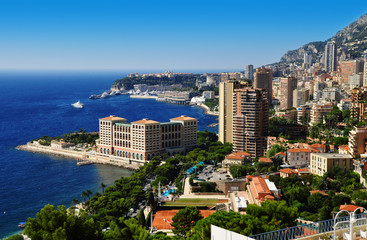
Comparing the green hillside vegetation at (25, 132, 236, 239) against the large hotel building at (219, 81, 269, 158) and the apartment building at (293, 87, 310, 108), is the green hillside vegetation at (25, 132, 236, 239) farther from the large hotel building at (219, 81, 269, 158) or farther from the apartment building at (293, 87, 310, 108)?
the apartment building at (293, 87, 310, 108)

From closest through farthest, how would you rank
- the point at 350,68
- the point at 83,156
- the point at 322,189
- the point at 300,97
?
the point at 322,189 < the point at 83,156 < the point at 300,97 < the point at 350,68

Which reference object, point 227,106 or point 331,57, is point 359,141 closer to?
point 227,106

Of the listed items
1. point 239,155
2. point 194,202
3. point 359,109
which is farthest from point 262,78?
point 194,202

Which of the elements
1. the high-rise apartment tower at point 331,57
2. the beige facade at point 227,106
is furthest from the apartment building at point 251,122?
the high-rise apartment tower at point 331,57

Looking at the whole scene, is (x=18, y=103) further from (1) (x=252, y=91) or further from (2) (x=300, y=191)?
(2) (x=300, y=191)

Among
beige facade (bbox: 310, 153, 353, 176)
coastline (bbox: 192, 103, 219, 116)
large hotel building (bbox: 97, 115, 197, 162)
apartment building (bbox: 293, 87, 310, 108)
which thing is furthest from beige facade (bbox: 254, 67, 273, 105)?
beige facade (bbox: 310, 153, 353, 176)

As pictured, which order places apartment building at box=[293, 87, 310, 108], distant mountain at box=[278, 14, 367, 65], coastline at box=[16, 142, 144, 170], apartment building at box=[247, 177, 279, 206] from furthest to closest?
distant mountain at box=[278, 14, 367, 65] < apartment building at box=[293, 87, 310, 108] < coastline at box=[16, 142, 144, 170] < apartment building at box=[247, 177, 279, 206]
